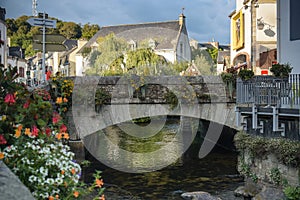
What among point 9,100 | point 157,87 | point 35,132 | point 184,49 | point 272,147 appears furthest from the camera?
point 184,49

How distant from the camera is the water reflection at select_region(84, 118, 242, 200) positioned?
10.8m

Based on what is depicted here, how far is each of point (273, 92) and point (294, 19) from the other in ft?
8.06

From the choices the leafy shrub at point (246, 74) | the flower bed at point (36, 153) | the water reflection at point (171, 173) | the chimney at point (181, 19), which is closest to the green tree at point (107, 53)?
the chimney at point (181, 19)

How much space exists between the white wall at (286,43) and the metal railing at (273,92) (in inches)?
60.3

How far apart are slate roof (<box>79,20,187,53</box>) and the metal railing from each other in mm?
33709

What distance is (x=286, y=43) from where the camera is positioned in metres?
11.3

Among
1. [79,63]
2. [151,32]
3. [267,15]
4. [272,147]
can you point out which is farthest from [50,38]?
[79,63]

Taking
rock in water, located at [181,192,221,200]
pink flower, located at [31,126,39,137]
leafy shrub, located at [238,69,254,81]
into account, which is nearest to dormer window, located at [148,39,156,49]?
leafy shrub, located at [238,69,254,81]

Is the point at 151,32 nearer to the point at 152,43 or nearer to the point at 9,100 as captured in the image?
the point at 152,43

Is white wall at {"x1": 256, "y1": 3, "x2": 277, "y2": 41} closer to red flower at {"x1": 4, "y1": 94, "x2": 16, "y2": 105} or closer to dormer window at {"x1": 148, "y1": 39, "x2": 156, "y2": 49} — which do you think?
red flower at {"x1": 4, "y1": 94, "x2": 16, "y2": 105}

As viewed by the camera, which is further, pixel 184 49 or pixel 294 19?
pixel 184 49

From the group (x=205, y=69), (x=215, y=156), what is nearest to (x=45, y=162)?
(x=215, y=156)

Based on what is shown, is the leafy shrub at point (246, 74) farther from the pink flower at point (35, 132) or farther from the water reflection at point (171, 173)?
the pink flower at point (35, 132)

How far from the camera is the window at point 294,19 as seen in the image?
1062cm
